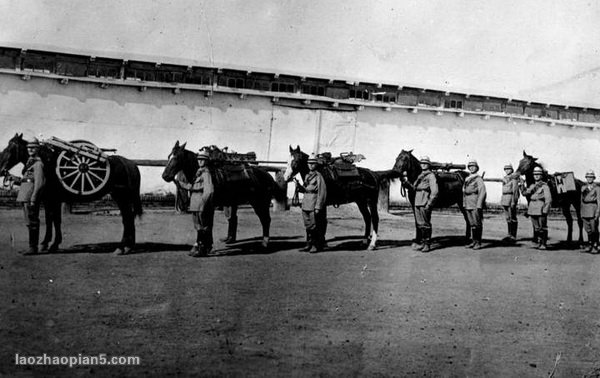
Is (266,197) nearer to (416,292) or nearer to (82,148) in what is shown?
(82,148)

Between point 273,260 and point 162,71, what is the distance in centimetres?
1453

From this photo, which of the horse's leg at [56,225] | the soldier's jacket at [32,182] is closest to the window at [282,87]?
the horse's leg at [56,225]

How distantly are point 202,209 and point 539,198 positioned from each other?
7392 mm

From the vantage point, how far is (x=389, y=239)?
43.2 feet

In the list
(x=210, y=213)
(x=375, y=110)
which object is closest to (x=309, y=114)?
(x=375, y=110)

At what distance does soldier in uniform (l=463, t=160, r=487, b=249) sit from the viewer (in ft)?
39.1

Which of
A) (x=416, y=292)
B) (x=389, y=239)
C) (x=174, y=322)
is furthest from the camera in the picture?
(x=389, y=239)

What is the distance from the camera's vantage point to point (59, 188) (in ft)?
30.3

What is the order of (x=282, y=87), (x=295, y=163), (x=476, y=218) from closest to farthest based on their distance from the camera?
(x=295, y=163), (x=476, y=218), (x=282, y=87)

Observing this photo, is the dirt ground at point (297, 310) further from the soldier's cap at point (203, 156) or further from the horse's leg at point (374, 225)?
the soldier's cap at point (203, 156)

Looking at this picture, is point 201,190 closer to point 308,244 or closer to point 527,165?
point 308,244

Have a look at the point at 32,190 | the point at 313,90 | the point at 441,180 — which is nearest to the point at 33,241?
the point at 32,190

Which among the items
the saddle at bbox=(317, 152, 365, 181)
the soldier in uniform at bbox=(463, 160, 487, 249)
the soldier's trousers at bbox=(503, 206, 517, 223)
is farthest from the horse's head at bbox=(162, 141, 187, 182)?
the soldier's trousers at bbox=(503, 206, 517, 223)

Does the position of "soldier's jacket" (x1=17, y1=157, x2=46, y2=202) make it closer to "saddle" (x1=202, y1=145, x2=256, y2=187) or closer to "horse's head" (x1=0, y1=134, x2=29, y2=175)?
"horse's head" (x1=0, y1=134, x2=29, y2=175)
